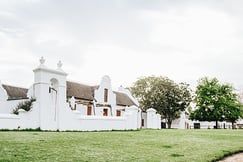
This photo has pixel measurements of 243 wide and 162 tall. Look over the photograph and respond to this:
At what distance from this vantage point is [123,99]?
39.2 m

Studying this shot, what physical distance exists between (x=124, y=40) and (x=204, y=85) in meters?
32.7

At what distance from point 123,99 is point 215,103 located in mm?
15957

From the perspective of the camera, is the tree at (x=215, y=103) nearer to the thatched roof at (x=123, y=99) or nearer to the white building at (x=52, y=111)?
the thatched roof at (x=123, y=99)

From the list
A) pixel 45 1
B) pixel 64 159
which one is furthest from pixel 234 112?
pixel 64 159

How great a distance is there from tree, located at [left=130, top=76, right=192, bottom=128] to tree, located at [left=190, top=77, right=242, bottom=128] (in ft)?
6.49

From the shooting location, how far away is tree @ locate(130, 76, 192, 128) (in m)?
46.4

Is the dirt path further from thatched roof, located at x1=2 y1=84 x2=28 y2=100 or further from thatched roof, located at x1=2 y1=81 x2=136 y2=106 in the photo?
thatched roof, located at x1=2 y1=84 x2=28 y2=100

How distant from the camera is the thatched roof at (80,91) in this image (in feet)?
102

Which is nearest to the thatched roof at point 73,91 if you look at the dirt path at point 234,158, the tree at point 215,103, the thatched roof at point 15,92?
the thatched roof at point 15,92

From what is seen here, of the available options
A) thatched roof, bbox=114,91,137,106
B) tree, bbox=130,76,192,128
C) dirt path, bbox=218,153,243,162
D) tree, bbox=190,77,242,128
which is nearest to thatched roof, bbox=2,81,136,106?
thatched roof, bbox=114,91,137,106

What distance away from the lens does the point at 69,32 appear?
1709 cm

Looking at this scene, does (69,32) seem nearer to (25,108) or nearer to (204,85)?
(25,108)

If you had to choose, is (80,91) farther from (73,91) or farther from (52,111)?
(52,111)

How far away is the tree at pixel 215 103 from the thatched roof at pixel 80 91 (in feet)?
67.2
